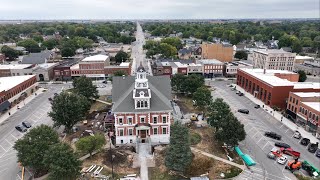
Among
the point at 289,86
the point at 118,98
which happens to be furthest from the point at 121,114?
the point at 289,86

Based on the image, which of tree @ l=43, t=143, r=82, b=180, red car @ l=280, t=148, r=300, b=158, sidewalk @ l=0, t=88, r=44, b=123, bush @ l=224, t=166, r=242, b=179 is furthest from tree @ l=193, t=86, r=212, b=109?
sidewalk @ l=0, t=88, r=44, b=123

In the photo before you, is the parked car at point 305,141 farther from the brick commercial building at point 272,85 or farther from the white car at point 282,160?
the brick commercial building at point 272,85

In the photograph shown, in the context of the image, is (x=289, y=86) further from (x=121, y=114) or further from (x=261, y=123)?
(x=121, y=114)

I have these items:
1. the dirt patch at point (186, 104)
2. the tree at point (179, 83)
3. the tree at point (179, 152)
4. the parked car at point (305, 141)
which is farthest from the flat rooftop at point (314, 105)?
the tree at point (179, 152)

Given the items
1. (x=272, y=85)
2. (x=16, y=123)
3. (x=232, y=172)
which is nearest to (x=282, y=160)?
(x=232, y=172)

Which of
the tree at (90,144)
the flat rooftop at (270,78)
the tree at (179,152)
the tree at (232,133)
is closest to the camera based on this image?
the tree at (179,152)

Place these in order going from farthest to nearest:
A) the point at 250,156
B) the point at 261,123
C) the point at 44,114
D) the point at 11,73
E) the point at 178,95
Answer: the point at 11,73
the point at 178,95
the point at 44,114
the point at 261,123
the point at 250,156

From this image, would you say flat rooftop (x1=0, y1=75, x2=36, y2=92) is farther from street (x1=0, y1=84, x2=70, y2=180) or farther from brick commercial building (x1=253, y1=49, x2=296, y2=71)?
brick commercial building (x1=253, y1=49, x2=296, y2=71)
